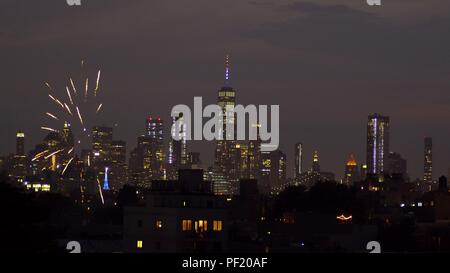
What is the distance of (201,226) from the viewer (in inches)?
2144

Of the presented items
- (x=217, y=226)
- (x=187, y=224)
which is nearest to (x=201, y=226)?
(x=187, y=224)

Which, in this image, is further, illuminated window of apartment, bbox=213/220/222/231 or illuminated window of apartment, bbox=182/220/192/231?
illuminated window of apartment, bbox=213/220/222/231

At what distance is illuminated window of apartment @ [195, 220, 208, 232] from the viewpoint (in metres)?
54.0

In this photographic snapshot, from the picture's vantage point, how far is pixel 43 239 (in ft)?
115

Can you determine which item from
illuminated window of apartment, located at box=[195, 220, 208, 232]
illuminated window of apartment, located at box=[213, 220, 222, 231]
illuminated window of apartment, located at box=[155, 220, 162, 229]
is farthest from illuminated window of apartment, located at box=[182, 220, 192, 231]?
illuminated window of apartment, located at box=[213, 220, 222, 231]

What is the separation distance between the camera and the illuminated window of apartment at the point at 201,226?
177ft

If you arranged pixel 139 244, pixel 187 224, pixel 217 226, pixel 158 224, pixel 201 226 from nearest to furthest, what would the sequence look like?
pixel 139 244 < pixel 158 224 < pixel 187 224 < pixel 201 226 < pixel 217 226

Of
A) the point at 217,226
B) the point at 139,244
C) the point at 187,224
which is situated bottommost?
the point at 139,244

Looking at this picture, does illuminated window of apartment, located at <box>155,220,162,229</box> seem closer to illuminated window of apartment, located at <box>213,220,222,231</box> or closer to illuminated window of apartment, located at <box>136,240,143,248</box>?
illuminated window of apartment, located at <box>136,240,143,248</box>

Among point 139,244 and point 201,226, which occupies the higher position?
point 201,226

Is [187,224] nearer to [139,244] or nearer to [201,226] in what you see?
[201,226]
